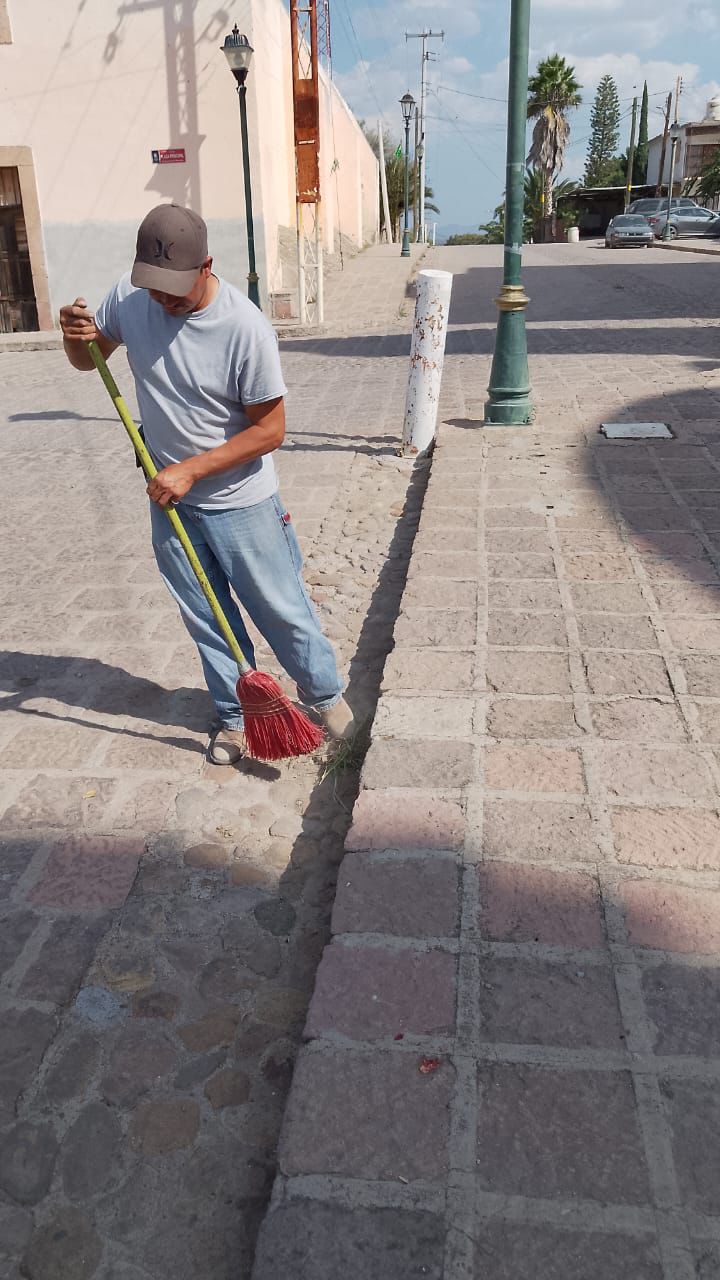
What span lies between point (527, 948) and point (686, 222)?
1631 inches

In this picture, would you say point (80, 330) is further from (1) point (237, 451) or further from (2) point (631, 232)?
(2) point (631, 232)

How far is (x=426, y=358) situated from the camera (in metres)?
7.23

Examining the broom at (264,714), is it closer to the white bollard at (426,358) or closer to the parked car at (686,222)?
the white bollard at (426,358)

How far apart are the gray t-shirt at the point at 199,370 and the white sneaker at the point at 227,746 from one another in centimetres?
88

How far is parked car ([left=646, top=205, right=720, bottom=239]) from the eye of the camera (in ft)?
125

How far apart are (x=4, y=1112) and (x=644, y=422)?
6532 mm

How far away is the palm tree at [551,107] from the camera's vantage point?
5616 cm

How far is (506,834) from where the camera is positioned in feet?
9.00

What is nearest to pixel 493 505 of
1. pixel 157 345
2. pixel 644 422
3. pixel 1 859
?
pixel 644 422

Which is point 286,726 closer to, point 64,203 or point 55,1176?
point 55,1176

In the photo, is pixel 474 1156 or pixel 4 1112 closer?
pixel 474 1156

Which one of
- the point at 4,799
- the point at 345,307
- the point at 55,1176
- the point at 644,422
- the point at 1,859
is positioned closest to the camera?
the point at 55,1176

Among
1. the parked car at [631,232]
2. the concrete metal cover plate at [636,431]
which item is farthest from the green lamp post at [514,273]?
the parked car at [631,232]

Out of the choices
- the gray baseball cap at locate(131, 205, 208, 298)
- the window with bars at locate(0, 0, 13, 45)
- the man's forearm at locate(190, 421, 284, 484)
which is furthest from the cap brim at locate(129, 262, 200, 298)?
the window with bars at locate(0, 0, 13, 45)
